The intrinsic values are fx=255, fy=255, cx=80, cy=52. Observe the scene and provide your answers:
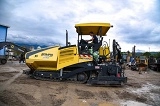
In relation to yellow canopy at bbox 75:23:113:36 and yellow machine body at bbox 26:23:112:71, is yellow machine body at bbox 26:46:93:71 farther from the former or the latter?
yellow canopy at bbox 75:23:113:36

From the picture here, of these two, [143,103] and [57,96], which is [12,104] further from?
[143,103]

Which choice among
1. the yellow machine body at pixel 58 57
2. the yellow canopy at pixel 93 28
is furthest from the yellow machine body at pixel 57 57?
the yellow canopy at pixel 93 28

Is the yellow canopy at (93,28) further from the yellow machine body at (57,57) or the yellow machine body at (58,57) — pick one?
the yellow machine body at (57,57)

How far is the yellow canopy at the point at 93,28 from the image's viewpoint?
10.5 meters

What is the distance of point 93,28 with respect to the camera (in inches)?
432

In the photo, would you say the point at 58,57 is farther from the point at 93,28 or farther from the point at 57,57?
the point at 93,28

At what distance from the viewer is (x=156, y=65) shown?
24312 mm

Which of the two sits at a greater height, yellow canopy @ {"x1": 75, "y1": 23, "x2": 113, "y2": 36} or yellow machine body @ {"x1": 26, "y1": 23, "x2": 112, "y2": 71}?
yellow canopy @ {"x1": 75, "y1": 23, "x2": 113, "y2": 36}

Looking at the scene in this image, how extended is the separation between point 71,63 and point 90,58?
0.81 m

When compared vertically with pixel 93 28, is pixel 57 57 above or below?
below

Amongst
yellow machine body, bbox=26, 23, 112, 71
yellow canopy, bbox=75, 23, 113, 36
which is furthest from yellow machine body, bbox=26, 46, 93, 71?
yellow canopy, bbox=75, 23, 113, 36

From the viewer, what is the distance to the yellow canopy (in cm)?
1049

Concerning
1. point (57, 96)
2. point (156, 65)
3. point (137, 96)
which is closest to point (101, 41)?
point (137, 96)

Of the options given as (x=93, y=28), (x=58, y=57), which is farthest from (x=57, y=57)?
(x=93, y=28)
